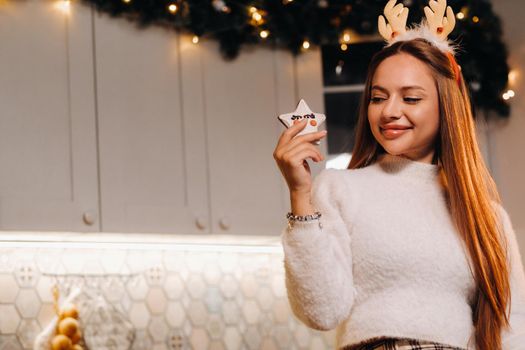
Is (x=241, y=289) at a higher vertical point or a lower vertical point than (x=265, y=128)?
lower

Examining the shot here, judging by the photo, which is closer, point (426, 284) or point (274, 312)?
point (426, 284)

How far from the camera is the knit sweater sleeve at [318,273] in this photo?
57.5 inches

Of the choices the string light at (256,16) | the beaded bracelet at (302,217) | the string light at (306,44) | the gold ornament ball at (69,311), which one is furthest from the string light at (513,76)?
Answer: the beaded bracelet at (302,217)

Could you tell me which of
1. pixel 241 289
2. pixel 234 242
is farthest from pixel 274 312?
pixel 234 242

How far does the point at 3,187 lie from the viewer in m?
2.10

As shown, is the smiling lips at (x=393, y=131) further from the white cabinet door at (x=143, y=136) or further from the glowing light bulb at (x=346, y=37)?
the glowing light bulb at (x=346, y=37)

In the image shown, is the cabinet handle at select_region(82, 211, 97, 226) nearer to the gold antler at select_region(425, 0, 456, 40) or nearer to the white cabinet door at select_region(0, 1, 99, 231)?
the white cabinet door at select_region(0, 1, 99, 231)

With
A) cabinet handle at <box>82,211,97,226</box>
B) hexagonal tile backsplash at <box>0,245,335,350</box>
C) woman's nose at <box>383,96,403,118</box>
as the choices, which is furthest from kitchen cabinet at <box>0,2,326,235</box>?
woman's nose at <box>383,96,403,118</box>

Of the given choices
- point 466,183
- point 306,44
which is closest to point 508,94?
point 306,44

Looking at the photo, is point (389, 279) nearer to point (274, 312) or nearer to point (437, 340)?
point (437, 340)

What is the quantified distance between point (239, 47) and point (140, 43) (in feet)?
1.16

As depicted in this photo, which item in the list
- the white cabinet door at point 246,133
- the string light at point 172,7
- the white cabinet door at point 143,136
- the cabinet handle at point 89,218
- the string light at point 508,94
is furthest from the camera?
the string light at point 508,94

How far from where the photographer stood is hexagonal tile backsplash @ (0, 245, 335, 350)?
8.35ft

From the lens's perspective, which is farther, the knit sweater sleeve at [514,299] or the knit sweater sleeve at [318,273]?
the knit sweater sleeve at [514,299]
